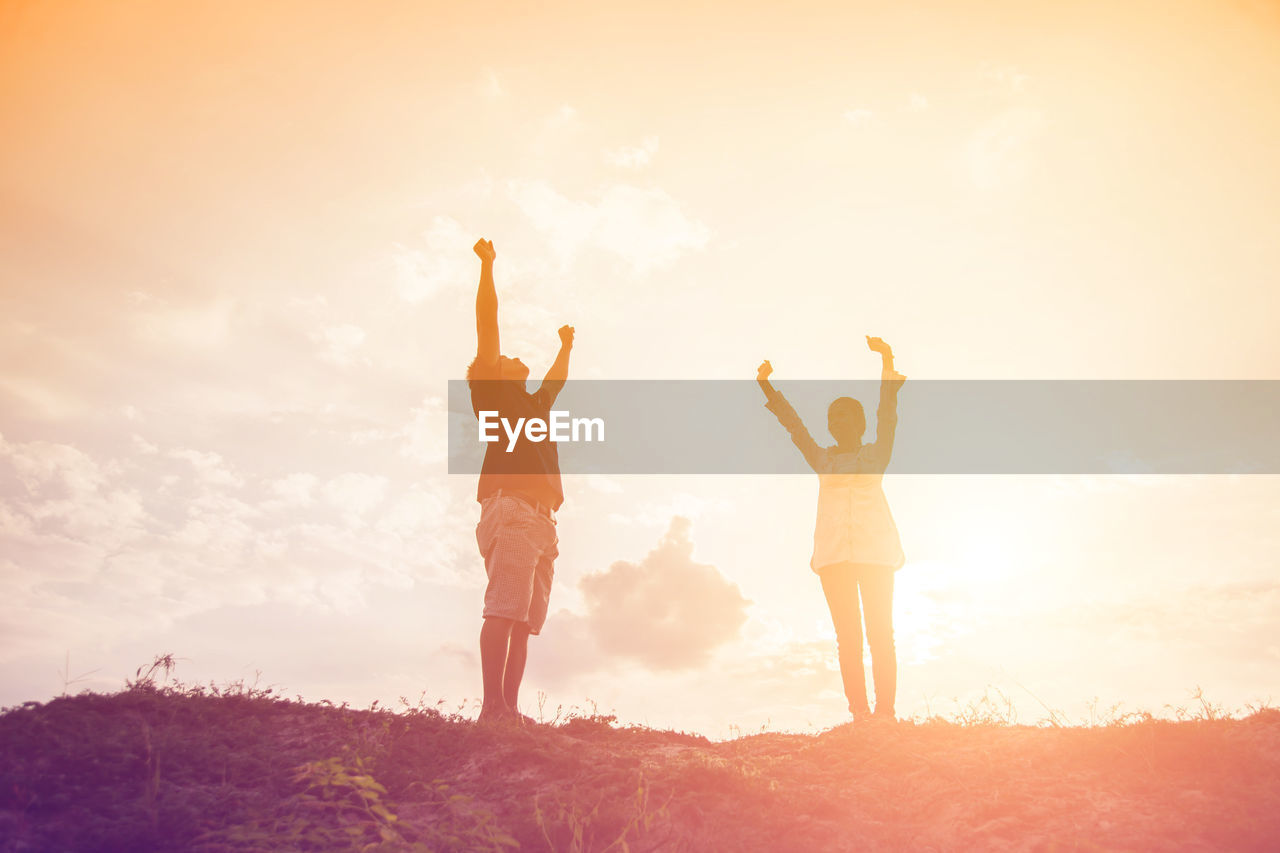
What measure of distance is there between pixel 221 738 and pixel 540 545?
2.67 metres

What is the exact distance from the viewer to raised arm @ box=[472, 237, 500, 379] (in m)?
6.98

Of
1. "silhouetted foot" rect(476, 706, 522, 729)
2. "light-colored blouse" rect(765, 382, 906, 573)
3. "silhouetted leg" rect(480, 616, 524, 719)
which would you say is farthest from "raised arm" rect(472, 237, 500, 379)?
"light-colored blouse" rect(765, 382, 906, 573)

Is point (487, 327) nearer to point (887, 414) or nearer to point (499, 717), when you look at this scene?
point (499, 717)

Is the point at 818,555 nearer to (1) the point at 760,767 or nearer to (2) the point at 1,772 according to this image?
(1) the point at 760,767

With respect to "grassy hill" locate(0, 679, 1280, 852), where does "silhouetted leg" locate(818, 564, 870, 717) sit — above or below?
above

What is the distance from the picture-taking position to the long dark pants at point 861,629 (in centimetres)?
707

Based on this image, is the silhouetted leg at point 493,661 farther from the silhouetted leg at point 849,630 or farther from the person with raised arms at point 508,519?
the silhouetted leg at point 849,630

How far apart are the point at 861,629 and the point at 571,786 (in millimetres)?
3151

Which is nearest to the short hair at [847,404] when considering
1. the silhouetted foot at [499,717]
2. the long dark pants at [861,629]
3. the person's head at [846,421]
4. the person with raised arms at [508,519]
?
the person's head at [846,421]

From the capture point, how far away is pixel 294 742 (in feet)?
18.7

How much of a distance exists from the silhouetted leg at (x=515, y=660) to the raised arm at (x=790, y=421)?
10.1 feet

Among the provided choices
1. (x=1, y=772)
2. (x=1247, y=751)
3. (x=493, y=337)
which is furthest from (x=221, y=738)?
(x=1247, y=751)

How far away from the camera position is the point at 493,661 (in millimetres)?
6488

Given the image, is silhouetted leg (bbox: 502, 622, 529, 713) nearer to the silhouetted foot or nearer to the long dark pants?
the silhouetted foot
